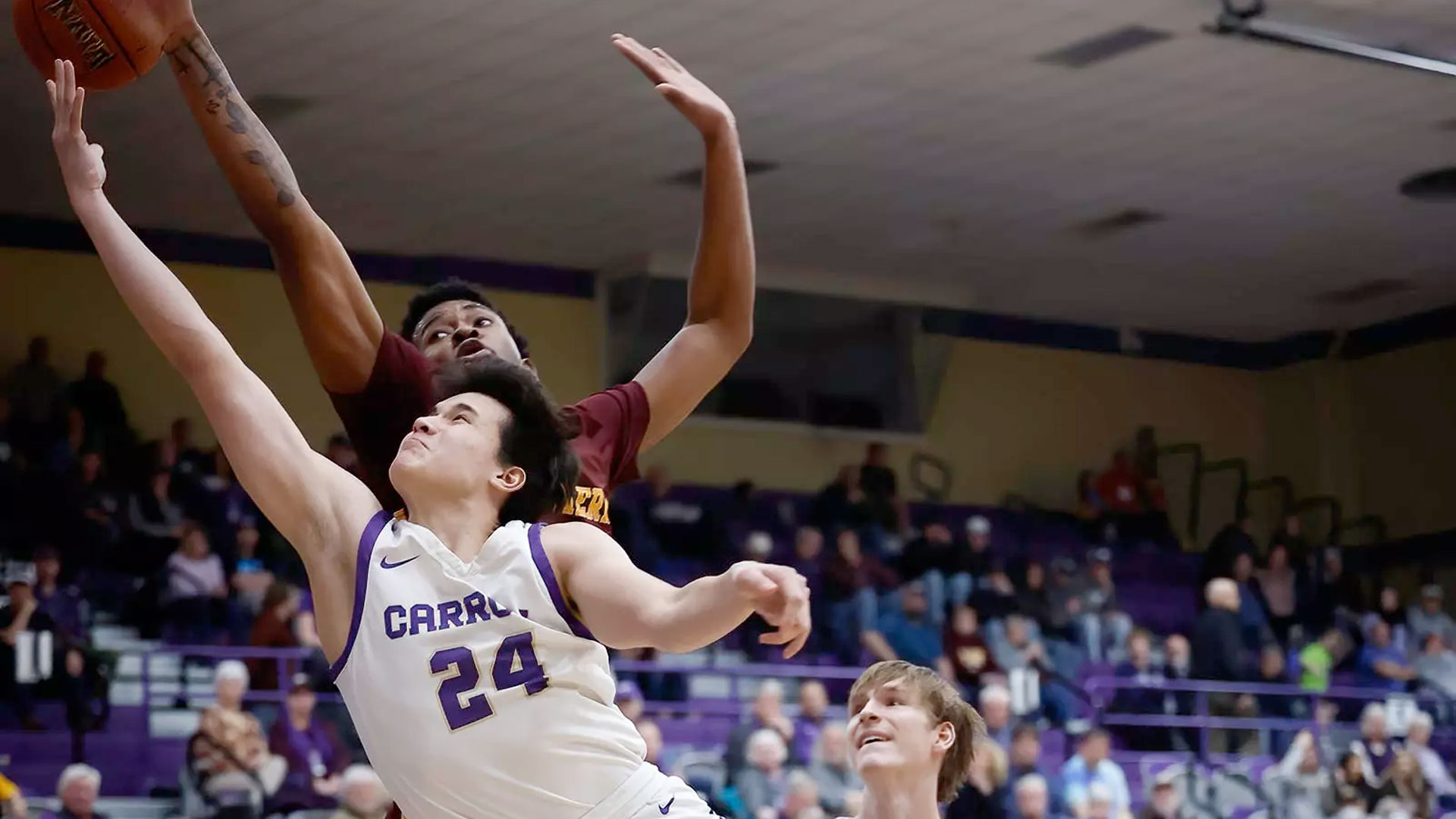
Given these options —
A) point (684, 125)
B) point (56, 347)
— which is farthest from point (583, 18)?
point (56, 347)

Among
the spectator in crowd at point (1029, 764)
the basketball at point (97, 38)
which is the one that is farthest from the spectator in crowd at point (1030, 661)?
the basketball at point (97, 38)

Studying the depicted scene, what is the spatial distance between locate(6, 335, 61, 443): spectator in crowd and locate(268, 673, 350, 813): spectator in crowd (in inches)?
166

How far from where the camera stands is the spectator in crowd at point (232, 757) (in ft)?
31.0

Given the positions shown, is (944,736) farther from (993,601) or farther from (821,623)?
(993,601)

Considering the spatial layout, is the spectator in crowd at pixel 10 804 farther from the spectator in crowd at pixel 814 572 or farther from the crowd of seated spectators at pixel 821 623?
the spectator in crowd at pixel 814 572

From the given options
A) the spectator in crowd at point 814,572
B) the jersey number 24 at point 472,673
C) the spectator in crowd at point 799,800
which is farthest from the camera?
the spectator in crowd at point 814,572

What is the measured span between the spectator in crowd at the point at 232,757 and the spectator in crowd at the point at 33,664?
103cm

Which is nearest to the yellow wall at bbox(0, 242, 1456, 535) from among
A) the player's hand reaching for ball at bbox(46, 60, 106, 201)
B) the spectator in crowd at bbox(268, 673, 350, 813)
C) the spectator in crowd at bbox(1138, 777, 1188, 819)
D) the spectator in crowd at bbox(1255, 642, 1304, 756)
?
the spectator in crowd at bbox(1255, 642, 1304, 756)

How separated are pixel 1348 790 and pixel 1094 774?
2.23 m

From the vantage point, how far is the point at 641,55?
4.03 meters

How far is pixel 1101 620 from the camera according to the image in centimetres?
1546

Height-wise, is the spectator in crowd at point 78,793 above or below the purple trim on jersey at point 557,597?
below

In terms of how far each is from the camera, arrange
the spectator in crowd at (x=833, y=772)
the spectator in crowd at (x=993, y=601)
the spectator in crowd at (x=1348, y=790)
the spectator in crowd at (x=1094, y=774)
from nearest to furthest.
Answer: the spectator in crowd at (x=833, y=772) → the spectator in crowd at (x=1094, y=774) → the spectator in crowd at (x=1348, y=790) → the spectator in crowd at (x=993, y=601)

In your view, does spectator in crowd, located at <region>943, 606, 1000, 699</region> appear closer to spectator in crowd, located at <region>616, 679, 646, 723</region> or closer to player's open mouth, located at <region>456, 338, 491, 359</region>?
spectator in crowd, located at <region>616, 679, 646, 723</region>
